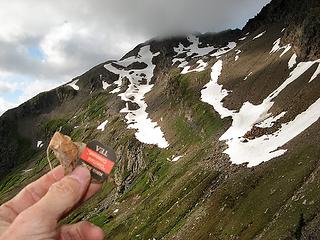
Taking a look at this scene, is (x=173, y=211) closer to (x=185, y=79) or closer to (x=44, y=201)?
(x=44, y=201)

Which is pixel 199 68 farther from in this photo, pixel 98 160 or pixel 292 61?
pixel 98 160

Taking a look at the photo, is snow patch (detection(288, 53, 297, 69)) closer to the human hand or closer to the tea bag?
the tea bag

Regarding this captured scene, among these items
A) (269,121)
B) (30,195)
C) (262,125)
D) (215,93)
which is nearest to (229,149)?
(262,125)

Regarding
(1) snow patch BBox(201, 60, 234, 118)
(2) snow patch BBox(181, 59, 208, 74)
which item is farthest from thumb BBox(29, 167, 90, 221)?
(2) snow patch BBox(181, 59, 208, 74)

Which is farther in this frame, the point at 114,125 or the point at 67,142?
the point at 114,125

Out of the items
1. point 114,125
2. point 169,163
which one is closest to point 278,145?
point 169,163

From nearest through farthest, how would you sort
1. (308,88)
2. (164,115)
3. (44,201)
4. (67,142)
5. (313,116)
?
(44,201) → (67,142) → (313,116) → (308,88) → (164,115)
